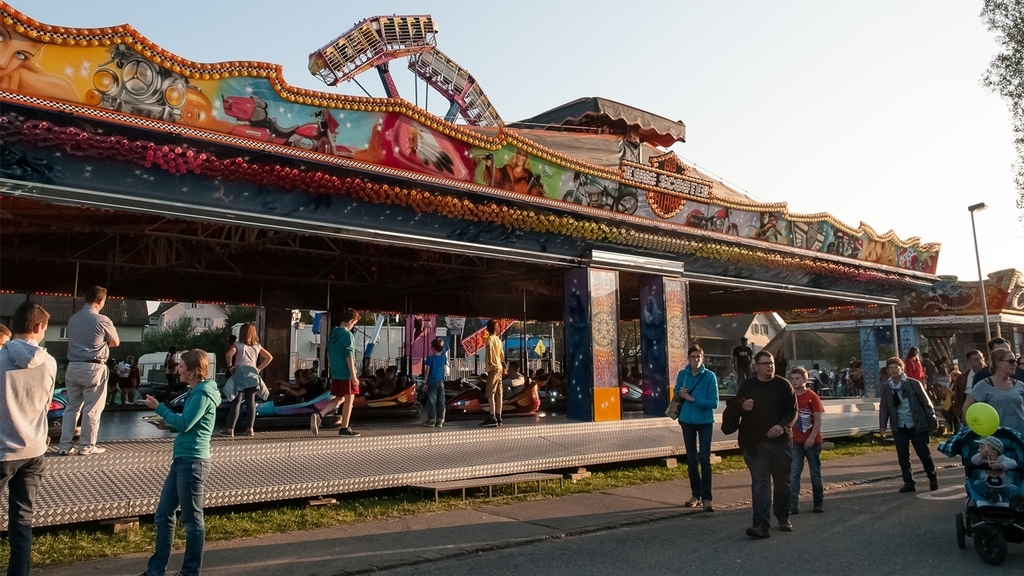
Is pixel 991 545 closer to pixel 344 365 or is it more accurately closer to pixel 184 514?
pixel 184 514

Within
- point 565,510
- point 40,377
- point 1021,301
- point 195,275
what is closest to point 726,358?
point 1021,301

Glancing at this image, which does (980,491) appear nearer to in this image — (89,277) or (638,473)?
(638,473)

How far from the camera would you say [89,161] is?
7504mm

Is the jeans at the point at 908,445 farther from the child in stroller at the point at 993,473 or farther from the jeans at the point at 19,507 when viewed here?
the jeans at the point at 19,507

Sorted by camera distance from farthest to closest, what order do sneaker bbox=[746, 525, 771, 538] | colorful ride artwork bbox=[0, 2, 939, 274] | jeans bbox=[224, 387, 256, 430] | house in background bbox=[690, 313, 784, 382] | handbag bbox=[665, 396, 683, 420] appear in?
1. house in background bbox=[690, 313, 784, 382]
2. jeans bbox=[224, 387, 256, 430]
3. handbag bbox=[665, 396, 683, 420]
4. colorful ride artwork bbox=[0, 2, 939, 274]
5. sneaker bbox=[746, 525, 771, 538]

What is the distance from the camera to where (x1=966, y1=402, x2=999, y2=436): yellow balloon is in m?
6.16

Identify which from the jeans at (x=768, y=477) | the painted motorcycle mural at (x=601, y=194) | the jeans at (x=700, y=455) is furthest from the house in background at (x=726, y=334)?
the jeans at (x=768, y=477)

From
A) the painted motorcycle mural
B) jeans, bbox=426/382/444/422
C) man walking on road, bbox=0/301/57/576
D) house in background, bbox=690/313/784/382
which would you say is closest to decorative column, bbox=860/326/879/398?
the painted motorcycle mural

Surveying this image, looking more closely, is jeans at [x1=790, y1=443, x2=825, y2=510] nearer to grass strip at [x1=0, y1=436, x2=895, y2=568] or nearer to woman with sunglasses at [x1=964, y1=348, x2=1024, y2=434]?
woman with sunglasses at [x1=964, y1=348, x2=1024, y2=434]

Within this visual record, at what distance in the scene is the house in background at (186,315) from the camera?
5688 cm

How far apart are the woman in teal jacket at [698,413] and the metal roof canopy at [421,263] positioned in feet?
13.2

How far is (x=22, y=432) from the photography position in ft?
15.5

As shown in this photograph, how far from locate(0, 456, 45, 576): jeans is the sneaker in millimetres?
5789

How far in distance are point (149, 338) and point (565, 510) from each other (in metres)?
49.4
